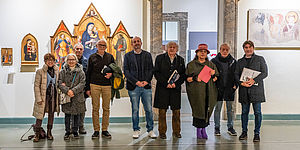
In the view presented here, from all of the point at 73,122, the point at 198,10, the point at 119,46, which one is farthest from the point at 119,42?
the point at 198,10

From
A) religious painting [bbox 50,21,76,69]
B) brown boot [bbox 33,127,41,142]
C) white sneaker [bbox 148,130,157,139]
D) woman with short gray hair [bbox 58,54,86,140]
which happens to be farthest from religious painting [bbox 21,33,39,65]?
white sneaker [bbox 148,130,157,139]

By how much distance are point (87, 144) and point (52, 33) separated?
263 centimetres

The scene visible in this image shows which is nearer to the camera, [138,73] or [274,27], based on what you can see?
[138,73]

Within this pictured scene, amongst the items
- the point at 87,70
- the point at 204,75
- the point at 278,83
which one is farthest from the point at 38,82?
the point at 278,83

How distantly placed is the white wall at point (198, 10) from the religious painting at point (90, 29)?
515 centimetres

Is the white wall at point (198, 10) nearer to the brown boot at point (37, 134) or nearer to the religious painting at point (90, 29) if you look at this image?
the religious painting at point (90, 29)

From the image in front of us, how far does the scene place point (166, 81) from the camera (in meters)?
4.19

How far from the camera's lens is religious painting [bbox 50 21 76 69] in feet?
18.0

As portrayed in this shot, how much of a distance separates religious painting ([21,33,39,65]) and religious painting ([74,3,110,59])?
87 centimetres

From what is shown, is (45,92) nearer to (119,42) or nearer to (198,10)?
(119,42)

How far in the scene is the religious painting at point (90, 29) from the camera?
5523 millimetres

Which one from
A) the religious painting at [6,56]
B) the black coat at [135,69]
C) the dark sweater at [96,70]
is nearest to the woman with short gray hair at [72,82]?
the dark sweater at [96,70]

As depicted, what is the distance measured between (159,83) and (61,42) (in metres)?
2.47

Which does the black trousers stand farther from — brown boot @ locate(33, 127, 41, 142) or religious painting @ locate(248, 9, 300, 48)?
religious painting @ locate(248, 9, 300, 48)
